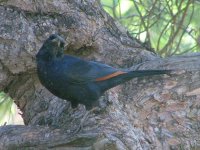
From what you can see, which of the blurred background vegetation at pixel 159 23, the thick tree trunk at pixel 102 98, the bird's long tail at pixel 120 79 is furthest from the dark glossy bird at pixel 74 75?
the blurred background vegetation at pixel 159 23

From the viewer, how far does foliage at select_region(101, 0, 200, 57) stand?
4874 millimetres

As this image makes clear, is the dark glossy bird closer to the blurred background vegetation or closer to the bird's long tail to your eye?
the bird's long tail

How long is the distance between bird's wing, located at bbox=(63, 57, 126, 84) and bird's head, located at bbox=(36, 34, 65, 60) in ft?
0.39

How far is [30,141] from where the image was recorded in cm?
322

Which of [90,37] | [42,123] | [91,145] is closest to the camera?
[91,145]

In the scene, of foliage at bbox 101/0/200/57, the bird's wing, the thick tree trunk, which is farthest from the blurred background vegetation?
the bird's wing

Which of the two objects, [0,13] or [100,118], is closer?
[100,118]

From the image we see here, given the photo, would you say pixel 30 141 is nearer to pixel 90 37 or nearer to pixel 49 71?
pixel 49 71

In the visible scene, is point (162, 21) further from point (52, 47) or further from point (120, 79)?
point (52, 47)

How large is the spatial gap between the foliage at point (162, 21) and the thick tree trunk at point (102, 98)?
0.82 metres

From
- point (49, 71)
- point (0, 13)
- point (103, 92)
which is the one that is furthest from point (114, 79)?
point (0, 13)

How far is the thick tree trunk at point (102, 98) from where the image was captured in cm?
323

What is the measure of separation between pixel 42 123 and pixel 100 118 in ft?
1.57

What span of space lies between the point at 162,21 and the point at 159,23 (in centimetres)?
4
